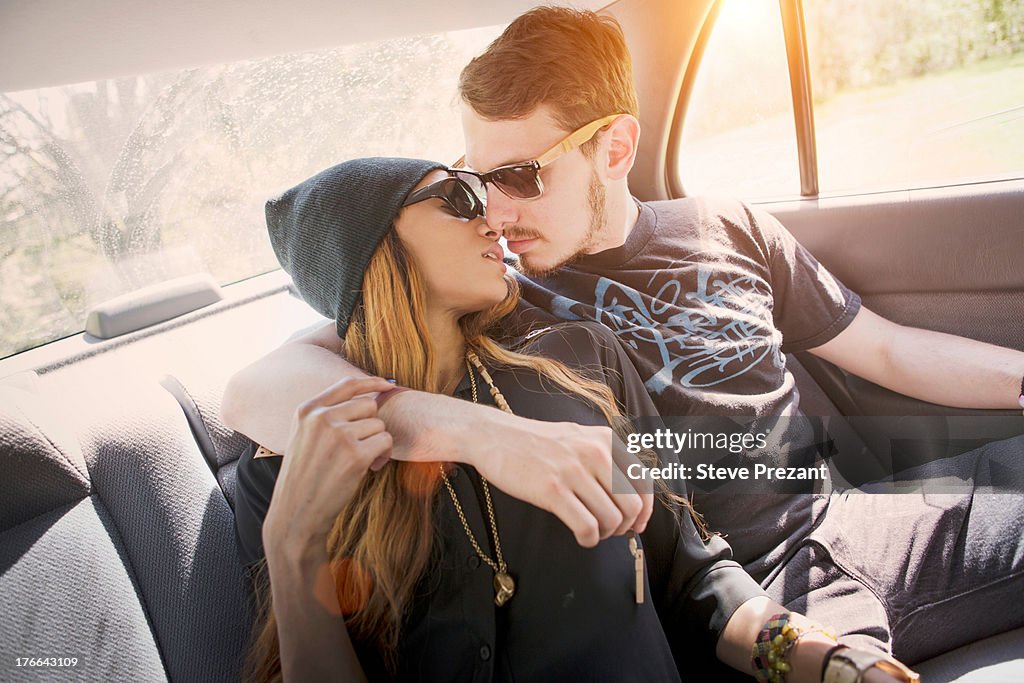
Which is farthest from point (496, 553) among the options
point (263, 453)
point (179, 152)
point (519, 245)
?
point (179, 152)

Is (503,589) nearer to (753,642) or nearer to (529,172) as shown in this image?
(753,642)

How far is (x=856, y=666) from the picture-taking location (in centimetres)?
76

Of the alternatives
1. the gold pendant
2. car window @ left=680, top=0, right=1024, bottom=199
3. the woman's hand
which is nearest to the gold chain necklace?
the gold pendant

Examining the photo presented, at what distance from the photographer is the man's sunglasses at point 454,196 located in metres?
0.92

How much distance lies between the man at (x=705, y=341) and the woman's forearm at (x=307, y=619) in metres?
0.16

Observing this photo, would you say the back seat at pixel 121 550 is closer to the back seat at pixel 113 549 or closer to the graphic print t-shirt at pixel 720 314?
the back seat at pixel 113 549

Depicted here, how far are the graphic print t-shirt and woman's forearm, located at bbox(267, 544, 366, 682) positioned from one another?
1.67 feet

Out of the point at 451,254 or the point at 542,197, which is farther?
the point at 542,197

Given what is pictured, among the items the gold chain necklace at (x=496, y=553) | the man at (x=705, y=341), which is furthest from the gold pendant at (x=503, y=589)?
the man at (x=705, y=341)

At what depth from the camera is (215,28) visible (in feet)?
3.30

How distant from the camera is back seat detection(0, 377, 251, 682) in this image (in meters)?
0.81

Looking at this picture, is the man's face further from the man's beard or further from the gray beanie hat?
the gray beanie hat

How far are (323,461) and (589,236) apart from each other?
0.73m

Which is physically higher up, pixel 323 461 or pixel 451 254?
pixel 451 254
